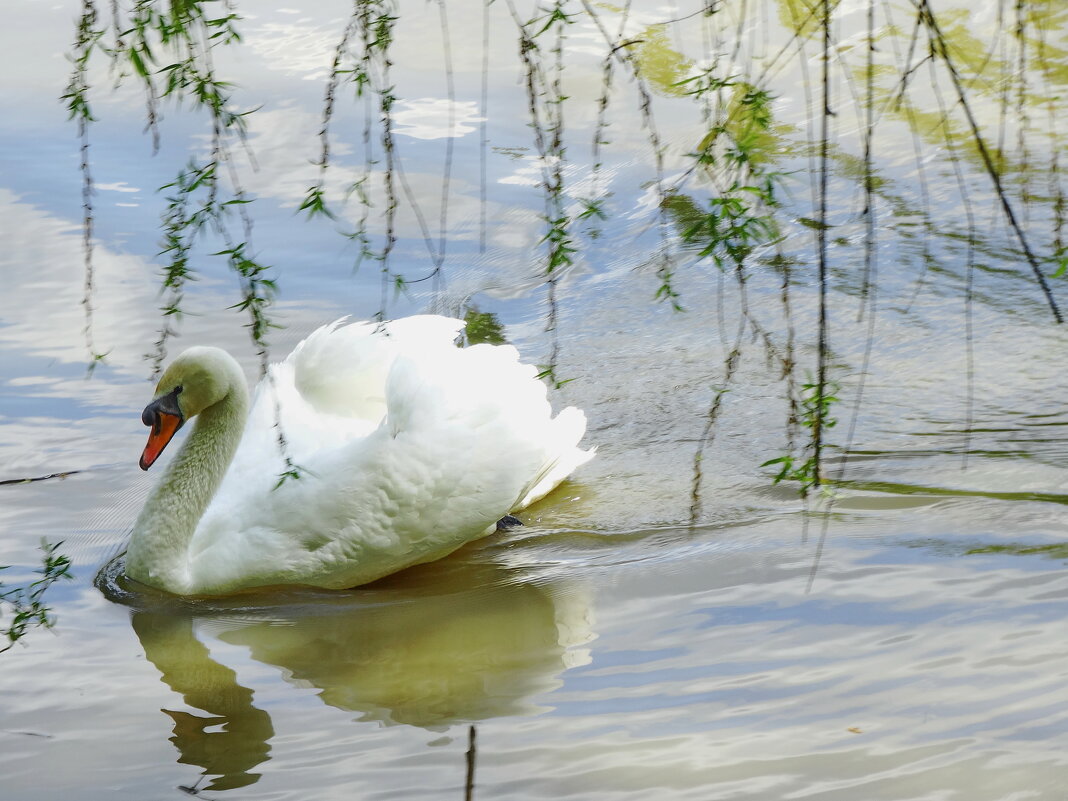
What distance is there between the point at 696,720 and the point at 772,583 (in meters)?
1.07

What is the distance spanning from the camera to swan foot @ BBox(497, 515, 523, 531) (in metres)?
6.14

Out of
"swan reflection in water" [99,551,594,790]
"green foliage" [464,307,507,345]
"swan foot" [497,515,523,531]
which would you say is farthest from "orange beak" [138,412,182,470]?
"green foliage" [464,307,507,345]

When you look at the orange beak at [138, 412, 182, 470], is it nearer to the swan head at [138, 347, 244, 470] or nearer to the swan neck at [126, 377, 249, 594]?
the swan head at [138, 347, 244, 470]

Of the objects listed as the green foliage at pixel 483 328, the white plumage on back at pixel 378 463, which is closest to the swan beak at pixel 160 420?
the white plumage on back at pixel 378 463

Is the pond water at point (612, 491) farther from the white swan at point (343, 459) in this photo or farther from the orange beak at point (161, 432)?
the orange beak at point (161, 432)

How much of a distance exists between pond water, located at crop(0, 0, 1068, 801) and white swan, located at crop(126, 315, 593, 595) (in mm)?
207

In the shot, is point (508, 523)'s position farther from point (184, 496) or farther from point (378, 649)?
point (184, 496)

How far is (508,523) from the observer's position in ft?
20.2

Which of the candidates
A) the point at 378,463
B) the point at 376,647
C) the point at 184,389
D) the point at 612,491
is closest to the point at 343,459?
the point at 378,463

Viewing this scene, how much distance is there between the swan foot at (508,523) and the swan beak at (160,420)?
1535 millimetres

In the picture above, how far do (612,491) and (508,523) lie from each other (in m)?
0.52

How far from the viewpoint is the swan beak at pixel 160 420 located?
562 cm

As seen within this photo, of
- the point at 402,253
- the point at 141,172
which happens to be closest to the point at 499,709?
the point at 402,253

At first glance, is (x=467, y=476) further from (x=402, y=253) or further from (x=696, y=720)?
(x=402, y=253)
